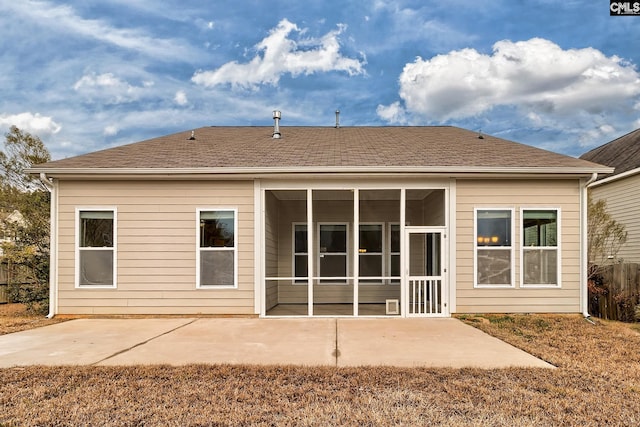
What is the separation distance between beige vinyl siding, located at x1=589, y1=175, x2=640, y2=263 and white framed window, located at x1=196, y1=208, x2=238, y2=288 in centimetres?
1094

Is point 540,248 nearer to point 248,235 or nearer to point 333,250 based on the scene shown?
point 333,250

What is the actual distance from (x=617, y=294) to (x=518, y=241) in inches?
114

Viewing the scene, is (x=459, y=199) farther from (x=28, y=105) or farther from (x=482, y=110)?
(x=28, y=105)

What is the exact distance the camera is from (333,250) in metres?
11.6

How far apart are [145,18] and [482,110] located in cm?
1304

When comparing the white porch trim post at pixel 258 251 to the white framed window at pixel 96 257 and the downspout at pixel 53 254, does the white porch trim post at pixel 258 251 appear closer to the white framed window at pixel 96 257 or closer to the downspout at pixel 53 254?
the white framed window at pixel 96 257

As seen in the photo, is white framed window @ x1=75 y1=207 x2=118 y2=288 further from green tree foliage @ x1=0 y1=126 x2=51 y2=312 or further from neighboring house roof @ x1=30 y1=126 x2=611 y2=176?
green tree foliage @ x1=0 y1=126 x2=51 y2=312

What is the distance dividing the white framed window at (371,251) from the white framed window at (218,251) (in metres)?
3.96

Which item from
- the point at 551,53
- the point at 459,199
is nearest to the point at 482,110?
the point at 551,53

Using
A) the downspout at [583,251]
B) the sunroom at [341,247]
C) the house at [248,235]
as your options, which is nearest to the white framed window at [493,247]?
the house at [248,235]

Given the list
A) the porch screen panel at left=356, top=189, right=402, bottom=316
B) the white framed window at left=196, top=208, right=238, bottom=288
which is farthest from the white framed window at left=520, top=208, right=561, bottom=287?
the white framed window at left=196, top=208, right=238, bottom=288

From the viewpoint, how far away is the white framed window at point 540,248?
338 inches

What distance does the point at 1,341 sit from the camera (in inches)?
258

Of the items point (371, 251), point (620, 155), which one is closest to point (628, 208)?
point (620, 155)
